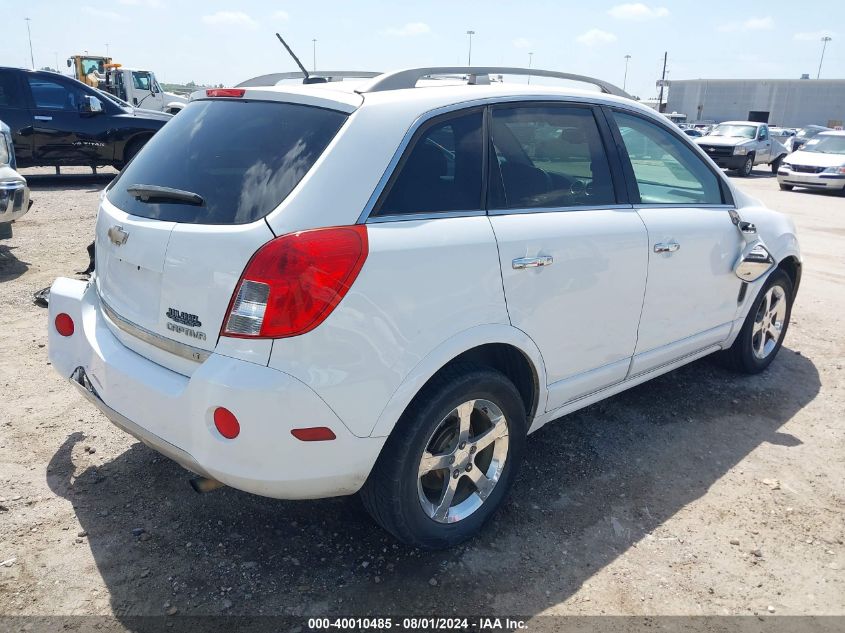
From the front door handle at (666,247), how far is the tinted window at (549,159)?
0.34 m

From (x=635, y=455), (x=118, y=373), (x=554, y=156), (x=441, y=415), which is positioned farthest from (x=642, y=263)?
(x=118, y=373)

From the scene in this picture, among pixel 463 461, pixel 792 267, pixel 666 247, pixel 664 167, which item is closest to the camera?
pixel 463 461

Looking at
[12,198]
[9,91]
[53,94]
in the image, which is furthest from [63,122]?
[12,198]

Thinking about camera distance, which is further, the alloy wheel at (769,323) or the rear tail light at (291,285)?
the alloy wheel at (769,323)

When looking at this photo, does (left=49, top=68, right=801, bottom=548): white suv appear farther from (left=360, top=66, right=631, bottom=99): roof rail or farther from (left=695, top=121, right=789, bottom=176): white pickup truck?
(left=695, top=121, right=789, bottom=176): white pickup truck

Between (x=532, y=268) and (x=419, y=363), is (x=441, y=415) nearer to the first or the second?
(x=419, y=363)

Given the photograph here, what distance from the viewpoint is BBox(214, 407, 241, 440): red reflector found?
87.2 inches

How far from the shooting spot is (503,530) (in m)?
3.00

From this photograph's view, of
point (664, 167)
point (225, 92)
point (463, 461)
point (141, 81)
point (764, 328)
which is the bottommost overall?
point (764, 328)

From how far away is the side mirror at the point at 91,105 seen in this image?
11883 mm

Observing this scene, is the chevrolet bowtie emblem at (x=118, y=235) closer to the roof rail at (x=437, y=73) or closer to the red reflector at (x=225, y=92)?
the red reflector at (x=225, y=92)

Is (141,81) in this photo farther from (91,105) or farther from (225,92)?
(225,92)

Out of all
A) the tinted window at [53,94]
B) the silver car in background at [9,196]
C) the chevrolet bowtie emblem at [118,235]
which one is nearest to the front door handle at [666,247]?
the chevrolet bowtie emblem at [118,235]

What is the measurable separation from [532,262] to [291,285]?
1.07 m
